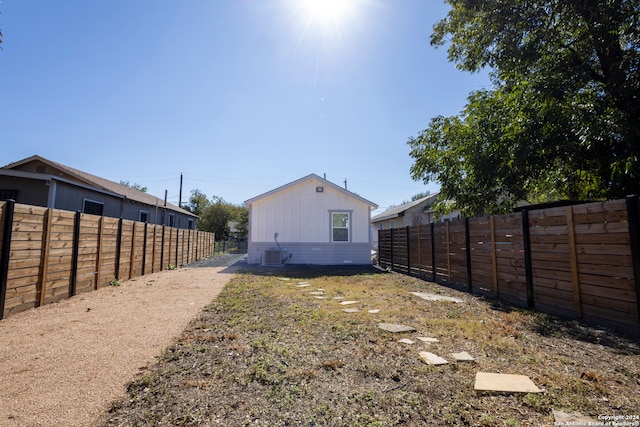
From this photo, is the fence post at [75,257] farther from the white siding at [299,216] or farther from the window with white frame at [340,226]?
the window with white frame at [340,226]

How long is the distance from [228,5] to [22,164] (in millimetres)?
12993

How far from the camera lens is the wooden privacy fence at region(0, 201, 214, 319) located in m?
4.51

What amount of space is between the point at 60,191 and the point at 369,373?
14.6 m

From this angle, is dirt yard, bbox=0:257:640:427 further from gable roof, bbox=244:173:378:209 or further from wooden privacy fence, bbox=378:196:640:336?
gable roof, bbox=244:173:378:209

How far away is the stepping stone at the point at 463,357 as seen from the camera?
297 centimetres

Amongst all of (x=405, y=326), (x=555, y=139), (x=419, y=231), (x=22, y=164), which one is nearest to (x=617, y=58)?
(x=555, y=139)

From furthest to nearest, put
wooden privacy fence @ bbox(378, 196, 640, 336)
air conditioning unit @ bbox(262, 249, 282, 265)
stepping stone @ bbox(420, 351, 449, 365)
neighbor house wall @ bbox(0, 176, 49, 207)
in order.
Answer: air conditioning unit @ bbox(262, 249, 282, 265), neighbor house wall @ bbox(0, 176, 49, 207), wooden privacy fence @ bbox(378, 196, 640, 336), stepping stone @ bbox(420, 351, 449, 365)

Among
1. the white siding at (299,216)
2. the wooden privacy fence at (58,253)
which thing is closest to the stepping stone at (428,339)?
the wooden privacy fence at (58,253)

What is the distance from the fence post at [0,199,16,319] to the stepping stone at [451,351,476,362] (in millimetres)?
6143

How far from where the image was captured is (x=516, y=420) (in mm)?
1944

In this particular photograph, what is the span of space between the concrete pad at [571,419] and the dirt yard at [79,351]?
10.1 ft

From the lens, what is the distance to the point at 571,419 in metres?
1.94

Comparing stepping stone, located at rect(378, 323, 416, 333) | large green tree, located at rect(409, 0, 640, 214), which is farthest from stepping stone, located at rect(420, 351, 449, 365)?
large green tree, located at rect(409, 0, 640, 214)

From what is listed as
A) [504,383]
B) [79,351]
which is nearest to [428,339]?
[504,383]
